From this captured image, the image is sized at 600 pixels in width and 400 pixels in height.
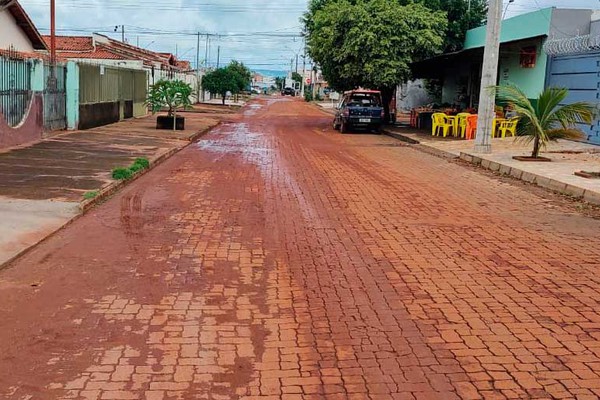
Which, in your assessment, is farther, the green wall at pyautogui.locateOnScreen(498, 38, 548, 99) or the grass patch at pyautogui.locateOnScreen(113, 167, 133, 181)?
the green wall at pyautogui.locateOnScreen(498, 38, 548, 99)

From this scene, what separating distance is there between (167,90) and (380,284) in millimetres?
20217

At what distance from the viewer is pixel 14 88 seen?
16.4m

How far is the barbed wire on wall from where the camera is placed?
1903 cm

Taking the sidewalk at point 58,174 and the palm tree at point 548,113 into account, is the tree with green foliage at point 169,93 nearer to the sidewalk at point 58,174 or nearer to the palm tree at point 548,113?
the sidewalk at point 58,174

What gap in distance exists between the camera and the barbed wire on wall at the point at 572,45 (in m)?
19.0

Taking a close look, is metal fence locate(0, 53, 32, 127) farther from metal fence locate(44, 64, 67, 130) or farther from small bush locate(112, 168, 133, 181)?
small bush locate(112, 168, 133, 181)

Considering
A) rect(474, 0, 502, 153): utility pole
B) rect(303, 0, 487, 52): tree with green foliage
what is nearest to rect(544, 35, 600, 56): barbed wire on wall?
rect(474, 0, 502, 153): utility pole

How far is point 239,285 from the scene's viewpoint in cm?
603

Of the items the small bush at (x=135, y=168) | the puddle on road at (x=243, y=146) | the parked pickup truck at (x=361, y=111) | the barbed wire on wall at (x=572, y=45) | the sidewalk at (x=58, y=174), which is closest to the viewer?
the sidewalk at (x=58, y=174)

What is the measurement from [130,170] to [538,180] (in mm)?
8182

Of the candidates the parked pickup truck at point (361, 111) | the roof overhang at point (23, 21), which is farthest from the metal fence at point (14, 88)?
the parked pickup truck at point (361, 111)

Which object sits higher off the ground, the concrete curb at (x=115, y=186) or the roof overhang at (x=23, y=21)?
the roof overhang at (x=23, y=21)

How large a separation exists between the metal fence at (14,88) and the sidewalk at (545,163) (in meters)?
11.8

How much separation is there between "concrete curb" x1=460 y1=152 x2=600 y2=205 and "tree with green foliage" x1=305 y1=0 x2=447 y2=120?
9972 mm
